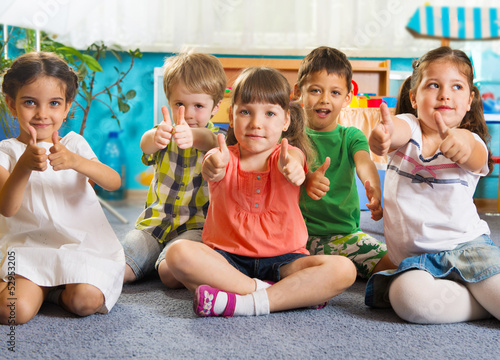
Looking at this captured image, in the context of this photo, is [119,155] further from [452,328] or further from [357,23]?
[452,328]

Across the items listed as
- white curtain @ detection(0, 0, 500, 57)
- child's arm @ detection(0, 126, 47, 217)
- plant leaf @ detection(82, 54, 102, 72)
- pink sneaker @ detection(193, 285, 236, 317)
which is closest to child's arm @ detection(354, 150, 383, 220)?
pink sneaker @ detection(193, 285, 236, 317)

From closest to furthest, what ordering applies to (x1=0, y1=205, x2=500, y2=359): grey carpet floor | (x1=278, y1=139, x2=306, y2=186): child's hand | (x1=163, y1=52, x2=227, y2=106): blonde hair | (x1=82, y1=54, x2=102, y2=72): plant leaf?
(x1=0, y1=205, x2=500, y2=359): grey carpet floor < (x1=278, y1=139, x2=306, y2=186): child's hand < (x1=163, y1=52, x2=227, y2=106): blonde hair < (x1=82, y1=54, x2=102, y2=72): plant leaf

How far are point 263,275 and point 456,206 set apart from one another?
0.39m

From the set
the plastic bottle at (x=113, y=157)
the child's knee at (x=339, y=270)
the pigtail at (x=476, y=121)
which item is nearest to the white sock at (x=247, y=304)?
the child's knee at (x=339, y=270)

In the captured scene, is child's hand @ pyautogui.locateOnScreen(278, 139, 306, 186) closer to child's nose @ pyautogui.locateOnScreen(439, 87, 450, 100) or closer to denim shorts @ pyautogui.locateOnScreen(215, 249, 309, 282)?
denim shorts @ pyautogui.locateOnScreen(215, 249, 309, 282)

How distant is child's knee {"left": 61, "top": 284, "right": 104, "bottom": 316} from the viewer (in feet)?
2.74

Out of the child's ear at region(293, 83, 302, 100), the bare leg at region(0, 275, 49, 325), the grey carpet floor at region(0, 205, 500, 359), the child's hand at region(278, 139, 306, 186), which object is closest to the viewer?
the grey carpet floor at region(0, 205, 500, 359)

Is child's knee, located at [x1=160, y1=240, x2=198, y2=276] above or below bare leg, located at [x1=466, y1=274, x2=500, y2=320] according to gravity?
above

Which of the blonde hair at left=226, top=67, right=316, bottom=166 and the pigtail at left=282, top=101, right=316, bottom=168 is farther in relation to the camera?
the pigtail at left=282, top=101, right=316, bottom=168

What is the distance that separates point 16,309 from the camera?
793 millimetres

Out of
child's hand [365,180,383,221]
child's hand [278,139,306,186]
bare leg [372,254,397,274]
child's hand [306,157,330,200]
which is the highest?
child's hand [278,139,306,186]

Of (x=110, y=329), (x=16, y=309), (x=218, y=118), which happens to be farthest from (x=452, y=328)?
(x=218, y=118)

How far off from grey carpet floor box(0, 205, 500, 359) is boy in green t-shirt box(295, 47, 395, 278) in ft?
0.95

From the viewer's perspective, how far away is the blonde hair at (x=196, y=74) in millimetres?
1153
